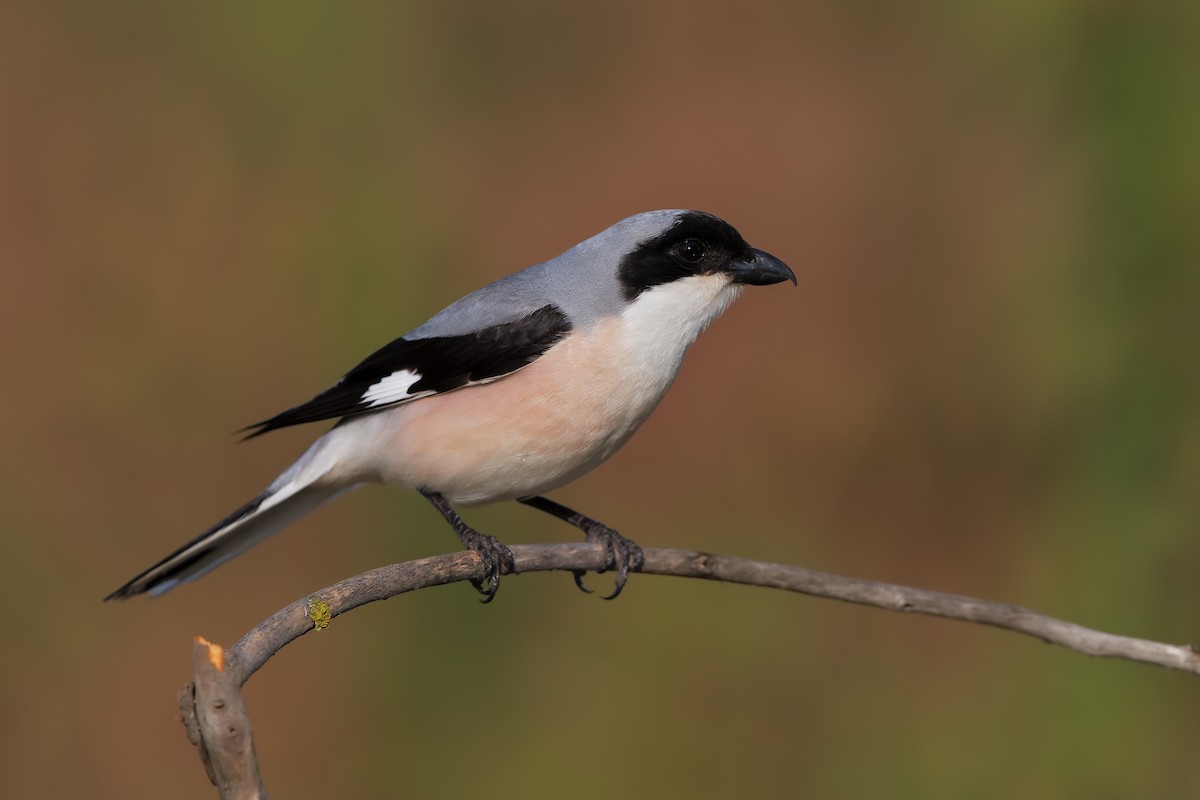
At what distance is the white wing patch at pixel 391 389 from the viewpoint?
93.4 inches

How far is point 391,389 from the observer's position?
7.84ft

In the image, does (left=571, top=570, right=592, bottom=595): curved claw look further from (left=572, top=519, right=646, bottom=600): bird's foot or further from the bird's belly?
the bird's belly

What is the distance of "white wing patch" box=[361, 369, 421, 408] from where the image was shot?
7.78 ft

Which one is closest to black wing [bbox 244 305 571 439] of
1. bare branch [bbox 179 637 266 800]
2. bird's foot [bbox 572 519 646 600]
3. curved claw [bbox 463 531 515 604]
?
curved claw [bbox 463 531 515 604]

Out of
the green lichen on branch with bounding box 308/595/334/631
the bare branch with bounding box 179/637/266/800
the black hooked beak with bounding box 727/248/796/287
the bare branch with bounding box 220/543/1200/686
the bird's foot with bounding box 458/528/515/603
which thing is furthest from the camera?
the black hooked beak with bounding box 727/248/796/287

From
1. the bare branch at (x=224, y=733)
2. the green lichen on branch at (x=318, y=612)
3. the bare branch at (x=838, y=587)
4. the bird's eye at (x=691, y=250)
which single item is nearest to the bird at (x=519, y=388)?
the bird's eye at (x=691, y=250)

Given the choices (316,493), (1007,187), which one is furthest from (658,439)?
(1007,187)

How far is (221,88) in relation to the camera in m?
3.26

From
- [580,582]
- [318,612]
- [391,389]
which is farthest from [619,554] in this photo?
[318,612]

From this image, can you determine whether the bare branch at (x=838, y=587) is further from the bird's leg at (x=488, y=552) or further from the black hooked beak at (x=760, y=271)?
the black hooked beak at (x=760, y=271)

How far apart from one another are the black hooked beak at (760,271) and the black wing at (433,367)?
39 cm

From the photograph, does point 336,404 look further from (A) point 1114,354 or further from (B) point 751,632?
(A) point 1114,354

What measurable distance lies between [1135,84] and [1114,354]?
733mm

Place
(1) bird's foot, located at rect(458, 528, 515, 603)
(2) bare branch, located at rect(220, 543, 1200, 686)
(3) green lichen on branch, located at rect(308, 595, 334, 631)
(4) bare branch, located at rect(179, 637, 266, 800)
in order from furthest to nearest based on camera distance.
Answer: (1) bird's foot, located at rect(458, 528, 515, 603) < (2) bare branch, located at rect(220, 543, 1200, 686) < (3) green lichen on branch, located at rect(308, 595, 334, 631) < (4) bare branch, located at rect(179, 637, 266, 800)
